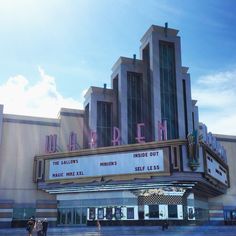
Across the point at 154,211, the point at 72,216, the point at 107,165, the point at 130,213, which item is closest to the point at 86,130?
the point at 72,216

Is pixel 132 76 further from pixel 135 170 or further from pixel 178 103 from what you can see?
pixel 135 170

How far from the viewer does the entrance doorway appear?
45.1 meters

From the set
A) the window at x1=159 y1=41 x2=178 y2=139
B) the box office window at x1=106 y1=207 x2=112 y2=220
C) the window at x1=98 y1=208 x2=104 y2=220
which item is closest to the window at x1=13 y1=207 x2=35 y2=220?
the window at x1=98 y1=208 x2=104 y2=220

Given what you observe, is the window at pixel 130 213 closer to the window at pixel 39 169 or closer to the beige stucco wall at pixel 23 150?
the beige stucco wall at pixel 23 150

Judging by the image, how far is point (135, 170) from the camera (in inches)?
1508

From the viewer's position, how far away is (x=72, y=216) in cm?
4575

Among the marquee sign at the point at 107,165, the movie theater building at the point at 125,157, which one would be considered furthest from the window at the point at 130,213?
the marquee sign at the point at 107,165

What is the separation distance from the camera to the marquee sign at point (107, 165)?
123 ft

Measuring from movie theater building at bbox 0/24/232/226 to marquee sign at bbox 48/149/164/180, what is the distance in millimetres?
105

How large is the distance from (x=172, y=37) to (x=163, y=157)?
22.0 metres

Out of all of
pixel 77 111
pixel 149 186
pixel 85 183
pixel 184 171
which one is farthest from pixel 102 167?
pixel 77 111

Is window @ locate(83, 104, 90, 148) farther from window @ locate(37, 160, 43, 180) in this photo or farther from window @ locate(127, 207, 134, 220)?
window @ locate(127, 207, 134, 220)

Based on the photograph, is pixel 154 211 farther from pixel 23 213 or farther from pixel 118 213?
pixel 23 213

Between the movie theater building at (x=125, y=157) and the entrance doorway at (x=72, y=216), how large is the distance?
0.12m
